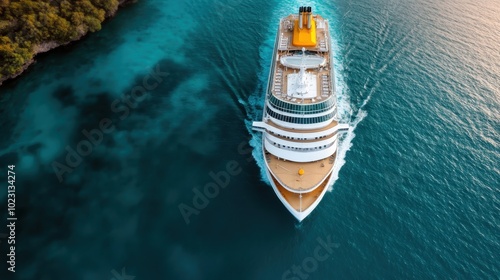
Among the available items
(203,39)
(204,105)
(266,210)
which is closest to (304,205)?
(266,210)

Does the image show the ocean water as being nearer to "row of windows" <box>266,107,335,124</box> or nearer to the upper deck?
the upper deck

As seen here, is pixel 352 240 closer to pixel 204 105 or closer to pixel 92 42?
pixel 204 105

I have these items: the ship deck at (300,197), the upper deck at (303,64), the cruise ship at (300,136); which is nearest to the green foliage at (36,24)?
the upper deck at (303,64)

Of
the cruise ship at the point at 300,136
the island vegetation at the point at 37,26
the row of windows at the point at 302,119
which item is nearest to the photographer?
the cruise ship at the point at 300,136

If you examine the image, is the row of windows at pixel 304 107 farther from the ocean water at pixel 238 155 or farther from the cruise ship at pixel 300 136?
the ocean water at pixel 238 155

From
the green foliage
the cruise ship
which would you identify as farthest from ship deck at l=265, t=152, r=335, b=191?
the green foliage

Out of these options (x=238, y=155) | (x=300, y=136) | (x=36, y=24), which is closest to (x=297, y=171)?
(x=300, y=136)

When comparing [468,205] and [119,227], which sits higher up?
[468,205]

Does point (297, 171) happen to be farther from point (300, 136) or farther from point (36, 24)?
point (36, 24)

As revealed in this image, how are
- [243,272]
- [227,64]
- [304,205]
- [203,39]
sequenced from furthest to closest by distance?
[203,39]
[227,64]
[304,205]
[243,272]
